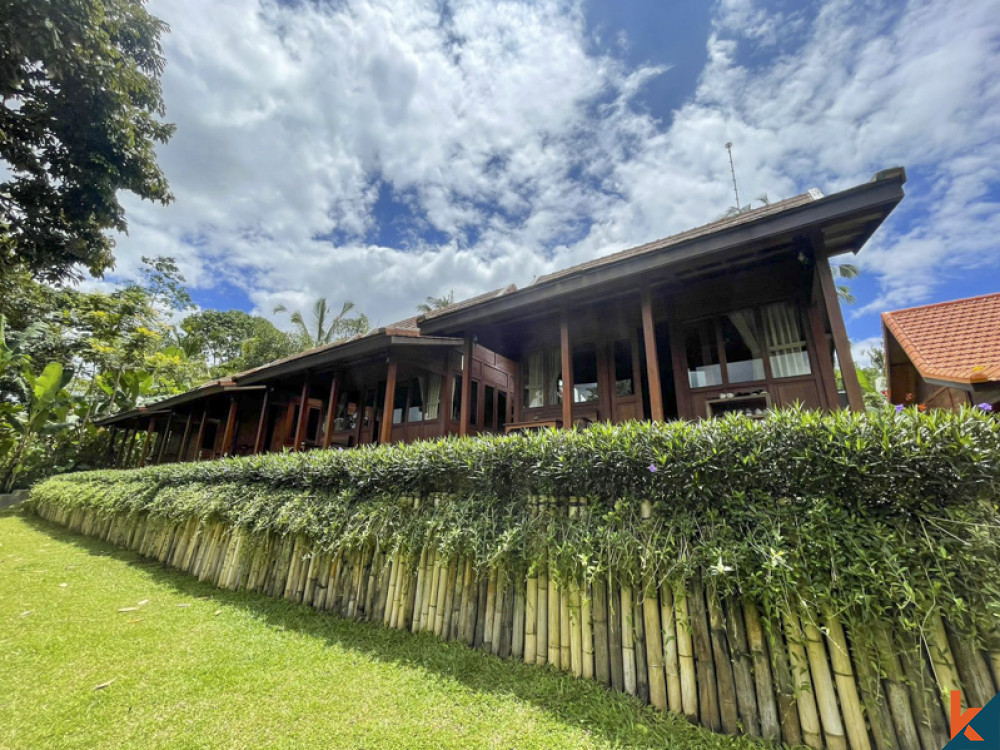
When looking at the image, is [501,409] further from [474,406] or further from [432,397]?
[432,397]

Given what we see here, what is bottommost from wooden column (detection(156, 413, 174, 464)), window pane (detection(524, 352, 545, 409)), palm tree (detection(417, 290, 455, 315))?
wooden column (detection(156, 413, 174, 464))

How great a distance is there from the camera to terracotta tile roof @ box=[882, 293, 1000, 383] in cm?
598

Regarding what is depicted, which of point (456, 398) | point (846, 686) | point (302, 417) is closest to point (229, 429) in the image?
point (302, 417)

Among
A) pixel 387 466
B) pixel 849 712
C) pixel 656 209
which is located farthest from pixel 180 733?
pixel 656 209

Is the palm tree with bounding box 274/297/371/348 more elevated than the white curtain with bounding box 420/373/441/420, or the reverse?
the palm tree with bounding box 274/297/371/348

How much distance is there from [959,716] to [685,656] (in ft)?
3.85

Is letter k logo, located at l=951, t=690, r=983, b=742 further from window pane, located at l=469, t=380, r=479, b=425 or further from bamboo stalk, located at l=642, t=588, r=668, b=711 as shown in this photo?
window pane, located at l=469, t=380, r=479, b=425

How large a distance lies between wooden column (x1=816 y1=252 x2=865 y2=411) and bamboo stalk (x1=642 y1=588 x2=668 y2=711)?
3.12 meters

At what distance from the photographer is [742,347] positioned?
21.6 ft

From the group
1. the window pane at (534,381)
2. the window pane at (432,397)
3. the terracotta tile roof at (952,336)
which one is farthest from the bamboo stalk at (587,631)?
the window pane at (432,397)

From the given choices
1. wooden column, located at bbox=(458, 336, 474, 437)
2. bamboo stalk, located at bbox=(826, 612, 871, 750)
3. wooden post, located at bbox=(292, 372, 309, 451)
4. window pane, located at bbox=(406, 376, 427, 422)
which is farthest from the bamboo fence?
wooden post, located at bbox=(292, 372, 309, 451)

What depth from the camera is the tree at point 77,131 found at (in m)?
6.71

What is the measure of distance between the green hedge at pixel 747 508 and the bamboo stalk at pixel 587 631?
216 mm

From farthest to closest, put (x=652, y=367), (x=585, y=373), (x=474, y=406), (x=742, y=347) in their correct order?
1. (x=474, y=406)
2. (x=585, y=373)
3. (x=742, y=347)
4. (x=652, y=367)
